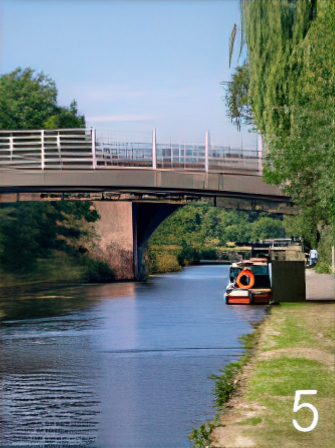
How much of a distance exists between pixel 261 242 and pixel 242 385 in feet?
130

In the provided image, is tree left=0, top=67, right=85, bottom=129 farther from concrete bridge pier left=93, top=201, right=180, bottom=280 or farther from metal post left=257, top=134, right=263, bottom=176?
metal post left=257, top=134, right=263, bottom=176

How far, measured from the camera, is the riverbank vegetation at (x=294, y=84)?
2372 centimetres

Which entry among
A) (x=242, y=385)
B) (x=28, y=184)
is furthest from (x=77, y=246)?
(x=242, y=385)

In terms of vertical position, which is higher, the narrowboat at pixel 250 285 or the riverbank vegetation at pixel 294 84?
the riverbank vegetation at pixel 294 84

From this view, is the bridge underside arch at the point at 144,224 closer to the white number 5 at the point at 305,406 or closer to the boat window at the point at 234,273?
the boat window at the point at 234,273

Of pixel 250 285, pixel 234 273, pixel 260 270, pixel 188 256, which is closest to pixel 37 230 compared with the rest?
pixel 188 256

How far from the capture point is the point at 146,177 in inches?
1721

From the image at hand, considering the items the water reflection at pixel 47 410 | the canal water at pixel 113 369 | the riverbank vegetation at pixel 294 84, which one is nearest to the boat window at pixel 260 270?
the canal water at pixel 113 369

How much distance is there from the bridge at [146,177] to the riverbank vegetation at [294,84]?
6055mm

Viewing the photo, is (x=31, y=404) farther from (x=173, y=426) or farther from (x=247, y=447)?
(x=247, y=447)

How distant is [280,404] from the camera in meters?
12.5

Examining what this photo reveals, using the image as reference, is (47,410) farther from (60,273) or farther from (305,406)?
(60,273)

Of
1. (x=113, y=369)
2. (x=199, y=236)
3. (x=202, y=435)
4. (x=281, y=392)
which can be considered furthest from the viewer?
(x=199, y=236)

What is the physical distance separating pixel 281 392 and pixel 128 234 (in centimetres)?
Answer: 3944
